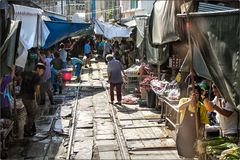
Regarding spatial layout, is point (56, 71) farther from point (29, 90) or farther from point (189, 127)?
point (189, 127)

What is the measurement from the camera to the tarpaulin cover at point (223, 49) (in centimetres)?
546

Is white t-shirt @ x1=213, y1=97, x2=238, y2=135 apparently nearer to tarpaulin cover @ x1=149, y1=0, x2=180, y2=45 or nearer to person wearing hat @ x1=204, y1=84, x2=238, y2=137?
person wearing hat @ x1=204, y1=84, x2=238, y2=137

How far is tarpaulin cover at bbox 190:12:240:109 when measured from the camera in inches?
215

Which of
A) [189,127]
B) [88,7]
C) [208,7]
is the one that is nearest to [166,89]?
[189,127]

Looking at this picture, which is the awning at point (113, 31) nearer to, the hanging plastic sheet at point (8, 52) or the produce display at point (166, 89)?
the produce display at point (166, 89)

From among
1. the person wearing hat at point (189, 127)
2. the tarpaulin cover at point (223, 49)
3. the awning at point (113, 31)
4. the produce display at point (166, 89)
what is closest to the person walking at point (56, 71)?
the produce display at point (166, 89)

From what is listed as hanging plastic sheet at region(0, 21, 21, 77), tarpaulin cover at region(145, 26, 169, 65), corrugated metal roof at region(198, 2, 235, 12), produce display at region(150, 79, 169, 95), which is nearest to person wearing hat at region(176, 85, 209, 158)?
corrugated metal roof at region(198, 2, 235, 12)

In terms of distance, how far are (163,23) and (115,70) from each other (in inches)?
180

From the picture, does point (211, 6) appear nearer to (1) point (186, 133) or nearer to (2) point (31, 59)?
(1) point (186, 133)

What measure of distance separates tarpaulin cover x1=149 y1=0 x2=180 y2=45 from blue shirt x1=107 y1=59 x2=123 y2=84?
3.10 meters

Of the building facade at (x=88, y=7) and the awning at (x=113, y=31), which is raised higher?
the building facade at (x=88, y=7)

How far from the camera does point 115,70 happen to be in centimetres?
1488

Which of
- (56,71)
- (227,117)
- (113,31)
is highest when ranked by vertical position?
(113,31)

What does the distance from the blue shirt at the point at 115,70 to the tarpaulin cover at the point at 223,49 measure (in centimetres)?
860
